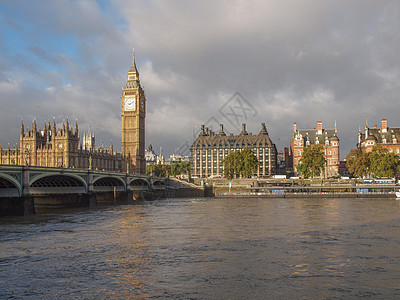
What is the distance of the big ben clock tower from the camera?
179 m

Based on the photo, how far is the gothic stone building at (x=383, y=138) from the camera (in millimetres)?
132625

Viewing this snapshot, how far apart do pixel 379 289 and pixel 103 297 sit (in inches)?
467

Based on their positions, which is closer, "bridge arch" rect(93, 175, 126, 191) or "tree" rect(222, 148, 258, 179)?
"bridge arch" rect(93, 175, 126, 191)

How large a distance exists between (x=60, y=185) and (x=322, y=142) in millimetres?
102491

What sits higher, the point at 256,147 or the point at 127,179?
the point at 256,147

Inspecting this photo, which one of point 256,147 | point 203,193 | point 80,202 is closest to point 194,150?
point 256,147

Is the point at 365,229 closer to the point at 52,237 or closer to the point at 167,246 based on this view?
the point at 167,246

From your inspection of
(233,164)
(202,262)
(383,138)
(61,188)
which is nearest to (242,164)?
(233,164)

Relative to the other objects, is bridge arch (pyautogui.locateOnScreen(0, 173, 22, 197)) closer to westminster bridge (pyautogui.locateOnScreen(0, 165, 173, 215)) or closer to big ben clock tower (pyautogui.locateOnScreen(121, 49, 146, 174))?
westminster bridge (pyautogui.locateOnScreen(0, 165, 173, 215))

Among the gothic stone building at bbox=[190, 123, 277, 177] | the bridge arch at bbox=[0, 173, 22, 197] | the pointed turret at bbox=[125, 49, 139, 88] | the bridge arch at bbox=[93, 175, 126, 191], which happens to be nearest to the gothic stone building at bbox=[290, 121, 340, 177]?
the gothic stone building at bbox=[190, 123, 277, 177]

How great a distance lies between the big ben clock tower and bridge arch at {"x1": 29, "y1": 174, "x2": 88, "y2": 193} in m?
104

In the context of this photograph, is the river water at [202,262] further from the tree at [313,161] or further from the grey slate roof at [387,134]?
the grey slate roof at [387,134]

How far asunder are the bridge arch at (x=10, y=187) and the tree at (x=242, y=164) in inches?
3392

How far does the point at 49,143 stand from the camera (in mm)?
136000
